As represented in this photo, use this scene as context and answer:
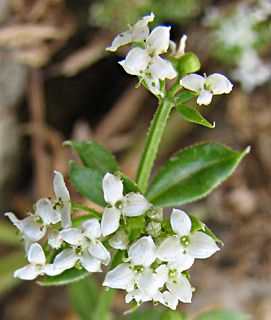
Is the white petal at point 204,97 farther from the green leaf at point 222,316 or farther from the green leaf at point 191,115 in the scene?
the green leaf at point 222,316

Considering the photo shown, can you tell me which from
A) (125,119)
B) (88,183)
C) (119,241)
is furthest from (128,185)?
(125,119)

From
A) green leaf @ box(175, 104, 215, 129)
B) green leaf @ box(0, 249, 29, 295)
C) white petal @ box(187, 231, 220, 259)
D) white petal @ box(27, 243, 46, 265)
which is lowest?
green leaf @ box(0, 249, 29, 295)

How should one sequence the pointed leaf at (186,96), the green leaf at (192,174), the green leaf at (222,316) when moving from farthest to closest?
the green leaf at (222,316)
the green leaf at (192,174)
the pointed leaf at (186,96)

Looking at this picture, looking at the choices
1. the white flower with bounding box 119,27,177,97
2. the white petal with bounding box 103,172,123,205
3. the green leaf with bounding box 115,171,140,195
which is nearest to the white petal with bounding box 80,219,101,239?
the white petal with bounding box 103,172,123,205

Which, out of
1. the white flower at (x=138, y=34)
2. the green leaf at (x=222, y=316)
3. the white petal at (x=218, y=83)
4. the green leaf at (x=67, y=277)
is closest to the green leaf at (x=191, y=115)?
the white petal at (x=218, y=83)

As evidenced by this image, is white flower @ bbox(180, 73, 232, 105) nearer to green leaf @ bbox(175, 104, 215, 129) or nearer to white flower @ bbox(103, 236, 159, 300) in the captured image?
green leaf @ bbox(175, 104, 215, 129)

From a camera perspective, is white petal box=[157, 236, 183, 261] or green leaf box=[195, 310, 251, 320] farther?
green leaf box=[195, 310, 251, 320]

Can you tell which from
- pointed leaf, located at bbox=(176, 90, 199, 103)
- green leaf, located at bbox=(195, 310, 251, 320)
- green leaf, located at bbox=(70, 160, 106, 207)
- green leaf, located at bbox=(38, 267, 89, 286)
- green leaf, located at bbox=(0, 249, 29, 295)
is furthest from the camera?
green leaf, located at bbox=(0, 249, 29, 295)

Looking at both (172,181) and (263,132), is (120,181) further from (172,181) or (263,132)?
(263,132)
